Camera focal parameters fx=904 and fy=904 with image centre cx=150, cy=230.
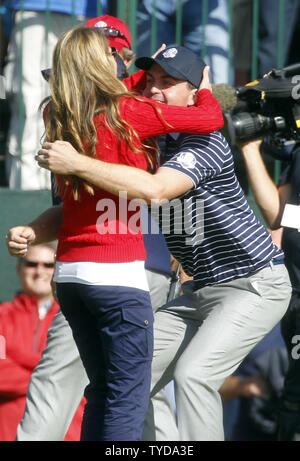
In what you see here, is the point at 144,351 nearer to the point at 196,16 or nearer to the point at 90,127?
the point at 90,127

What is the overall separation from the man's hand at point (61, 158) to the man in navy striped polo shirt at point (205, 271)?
12.1 inches

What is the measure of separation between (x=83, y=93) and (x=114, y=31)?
1.02 metres

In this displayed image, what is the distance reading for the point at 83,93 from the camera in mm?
2992

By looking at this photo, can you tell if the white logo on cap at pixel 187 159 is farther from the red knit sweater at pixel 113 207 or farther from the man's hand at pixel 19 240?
the man's hand at pixel 19 240

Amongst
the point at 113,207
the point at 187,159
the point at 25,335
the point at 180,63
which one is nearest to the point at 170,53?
the point at 180,63

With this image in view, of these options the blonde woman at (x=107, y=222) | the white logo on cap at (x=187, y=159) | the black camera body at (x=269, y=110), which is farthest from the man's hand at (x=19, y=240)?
the black camera body at (x=269, y=110)

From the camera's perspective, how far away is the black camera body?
370 cm

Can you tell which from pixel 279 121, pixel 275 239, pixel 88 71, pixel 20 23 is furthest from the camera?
pixel 20 23

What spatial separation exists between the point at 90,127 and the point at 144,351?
77 cm

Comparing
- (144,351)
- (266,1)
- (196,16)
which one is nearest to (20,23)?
(196,16)

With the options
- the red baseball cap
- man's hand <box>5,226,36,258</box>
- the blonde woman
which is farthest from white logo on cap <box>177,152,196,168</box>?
the red baseball cap

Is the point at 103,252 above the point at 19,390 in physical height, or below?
above

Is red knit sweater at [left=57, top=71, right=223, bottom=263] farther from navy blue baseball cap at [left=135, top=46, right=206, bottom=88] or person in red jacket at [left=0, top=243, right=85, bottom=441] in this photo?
person in red jacket at [left=0, top=243, right=85, bottom=441]

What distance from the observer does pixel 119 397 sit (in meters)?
3.03
